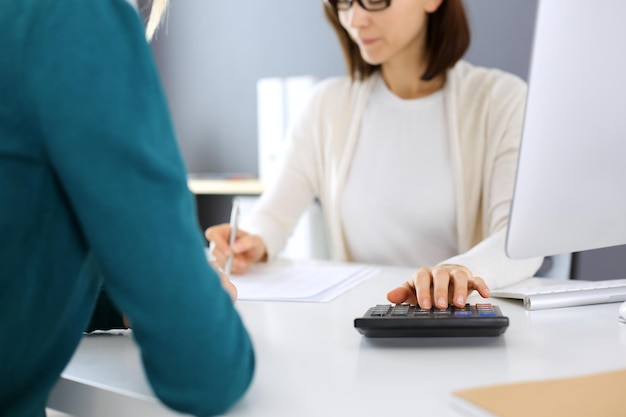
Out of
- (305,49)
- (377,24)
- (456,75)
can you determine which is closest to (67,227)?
(377,24)

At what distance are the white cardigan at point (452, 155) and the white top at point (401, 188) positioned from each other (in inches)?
1.0

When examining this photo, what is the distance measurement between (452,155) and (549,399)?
1105 mm

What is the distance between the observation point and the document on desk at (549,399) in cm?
65

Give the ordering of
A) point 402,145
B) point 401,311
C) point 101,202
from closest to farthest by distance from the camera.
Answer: point 101,202
point 401,311
point 402,145

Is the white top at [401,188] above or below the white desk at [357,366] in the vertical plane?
below

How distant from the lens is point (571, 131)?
937 millimetres

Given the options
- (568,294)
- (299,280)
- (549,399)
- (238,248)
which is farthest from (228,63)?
(549,399)

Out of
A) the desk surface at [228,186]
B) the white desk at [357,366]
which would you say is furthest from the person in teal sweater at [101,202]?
the desk surface at [228,186]

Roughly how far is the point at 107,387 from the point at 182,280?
0.26 metres

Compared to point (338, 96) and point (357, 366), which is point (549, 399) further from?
point (338, 96)

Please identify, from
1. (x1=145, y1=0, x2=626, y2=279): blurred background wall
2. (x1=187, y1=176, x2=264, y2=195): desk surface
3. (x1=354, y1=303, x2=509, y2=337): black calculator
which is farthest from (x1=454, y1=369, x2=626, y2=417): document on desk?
(x1=145, y1=0, x2=626, y2=279): blurred background wall

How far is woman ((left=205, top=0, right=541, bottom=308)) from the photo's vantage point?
1.71 metres

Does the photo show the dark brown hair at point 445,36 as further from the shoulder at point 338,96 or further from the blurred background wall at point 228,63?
the blurred background wall at point 228,63

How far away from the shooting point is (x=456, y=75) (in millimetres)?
1819
